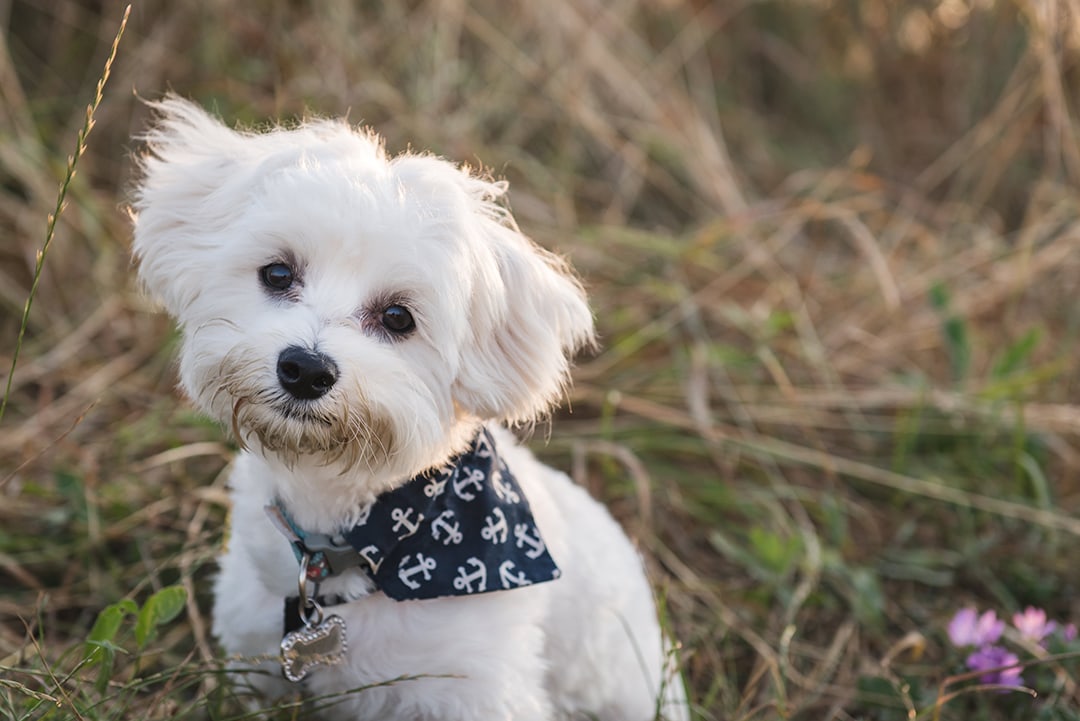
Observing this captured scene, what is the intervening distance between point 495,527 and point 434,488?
15 centimetres

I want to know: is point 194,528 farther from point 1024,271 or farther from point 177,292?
point 1024,271

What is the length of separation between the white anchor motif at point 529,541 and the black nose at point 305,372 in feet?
1.90

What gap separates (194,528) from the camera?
289 cm

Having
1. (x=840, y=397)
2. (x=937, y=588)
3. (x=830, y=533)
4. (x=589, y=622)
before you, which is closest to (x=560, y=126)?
(x=840, y=397)

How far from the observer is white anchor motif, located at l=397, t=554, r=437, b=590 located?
2.14m

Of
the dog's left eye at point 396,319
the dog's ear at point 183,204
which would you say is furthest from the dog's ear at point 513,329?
the dog's ear at point 183,204

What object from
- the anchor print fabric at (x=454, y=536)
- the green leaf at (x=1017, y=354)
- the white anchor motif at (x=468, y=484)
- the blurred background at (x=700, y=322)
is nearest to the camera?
the anchor print fabric at (x=454, y=536)

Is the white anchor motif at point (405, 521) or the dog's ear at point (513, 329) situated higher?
the dog's ear at point (513, 329)

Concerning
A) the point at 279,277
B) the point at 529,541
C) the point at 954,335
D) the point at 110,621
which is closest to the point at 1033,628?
the point at 954,335

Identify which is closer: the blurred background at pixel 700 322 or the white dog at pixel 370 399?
the white dog at pixel 370 399

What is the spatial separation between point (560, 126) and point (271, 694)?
321 centimetres

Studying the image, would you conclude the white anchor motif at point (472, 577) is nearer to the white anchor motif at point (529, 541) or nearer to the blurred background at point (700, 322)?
the white anchor motif at point (529, 541)

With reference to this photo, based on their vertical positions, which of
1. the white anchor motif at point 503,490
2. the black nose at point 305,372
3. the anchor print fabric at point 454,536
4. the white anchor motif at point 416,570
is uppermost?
the black nose at point 305,372

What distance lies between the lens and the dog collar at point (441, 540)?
7.09ft
